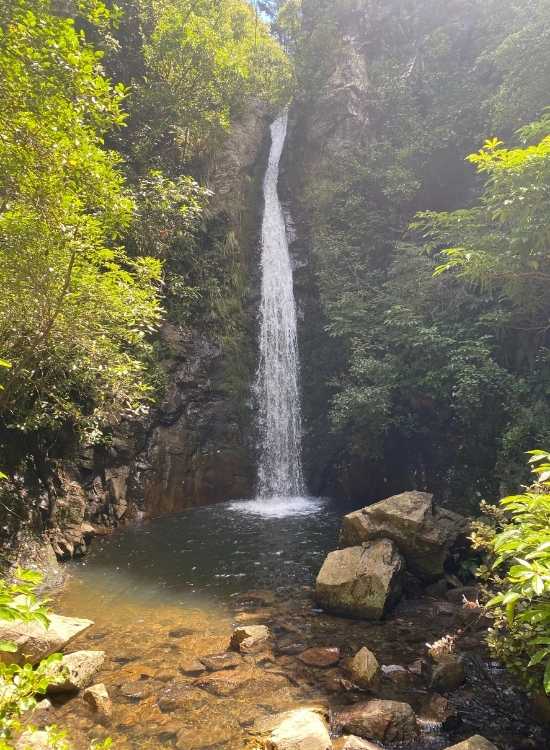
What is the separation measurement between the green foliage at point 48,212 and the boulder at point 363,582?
642cm

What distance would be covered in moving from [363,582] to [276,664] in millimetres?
2173

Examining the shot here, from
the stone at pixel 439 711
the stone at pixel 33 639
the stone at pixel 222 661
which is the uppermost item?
the stone at pixel 33 639

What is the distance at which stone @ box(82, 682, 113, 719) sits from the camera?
5.16 metres

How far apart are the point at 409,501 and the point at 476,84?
19.2m

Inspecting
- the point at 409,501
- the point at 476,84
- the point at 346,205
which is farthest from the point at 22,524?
the point at 476,84

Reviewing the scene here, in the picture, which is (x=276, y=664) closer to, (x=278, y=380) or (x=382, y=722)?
(x=382, y=722)

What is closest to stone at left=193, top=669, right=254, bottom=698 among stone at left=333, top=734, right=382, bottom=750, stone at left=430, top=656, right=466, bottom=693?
stone at left=333, top=734, right=382, bottom=750

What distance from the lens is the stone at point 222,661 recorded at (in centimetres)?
607

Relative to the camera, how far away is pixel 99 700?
17.2ft

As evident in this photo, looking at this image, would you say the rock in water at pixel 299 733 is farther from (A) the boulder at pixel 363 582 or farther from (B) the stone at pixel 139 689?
(A) the boulder at pixel 363 582

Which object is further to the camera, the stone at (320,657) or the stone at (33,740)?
the stone at (320,657)

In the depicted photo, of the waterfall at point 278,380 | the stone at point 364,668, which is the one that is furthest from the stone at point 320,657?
the waterfall at point 278,380

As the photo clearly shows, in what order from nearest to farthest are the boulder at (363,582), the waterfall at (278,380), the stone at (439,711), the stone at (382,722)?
the stone at (382,722)
the stone at (439,711)
the boulder at (363,582)
the waterfall at (278,380)

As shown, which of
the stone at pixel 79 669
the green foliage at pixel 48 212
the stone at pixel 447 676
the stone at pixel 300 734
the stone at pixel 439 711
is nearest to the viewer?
the stone at pixel 300 734
